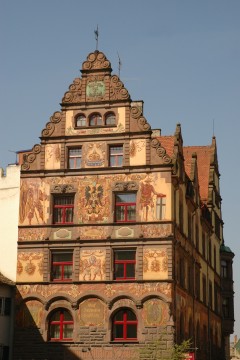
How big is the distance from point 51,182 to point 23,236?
341 centimetres

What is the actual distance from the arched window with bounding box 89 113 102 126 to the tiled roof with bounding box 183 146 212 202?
41.0 ft

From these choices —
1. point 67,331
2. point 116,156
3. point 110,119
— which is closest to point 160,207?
point 116,156

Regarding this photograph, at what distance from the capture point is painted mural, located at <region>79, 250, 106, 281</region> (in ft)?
133

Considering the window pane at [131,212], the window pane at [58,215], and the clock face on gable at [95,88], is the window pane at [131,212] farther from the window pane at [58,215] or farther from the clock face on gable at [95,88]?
the clock face on gable at [95,88]

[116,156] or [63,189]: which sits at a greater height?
[116,156]

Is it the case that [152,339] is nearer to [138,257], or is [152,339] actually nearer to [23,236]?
[138,257]

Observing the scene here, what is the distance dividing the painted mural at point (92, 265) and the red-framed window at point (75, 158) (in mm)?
4998

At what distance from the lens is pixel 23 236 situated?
41969 mm

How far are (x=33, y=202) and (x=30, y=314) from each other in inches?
245

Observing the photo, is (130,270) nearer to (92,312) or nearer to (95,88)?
(92,312)

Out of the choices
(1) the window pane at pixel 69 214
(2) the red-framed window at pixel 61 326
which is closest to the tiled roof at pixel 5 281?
(2) the red-framed window at pixel 61 326

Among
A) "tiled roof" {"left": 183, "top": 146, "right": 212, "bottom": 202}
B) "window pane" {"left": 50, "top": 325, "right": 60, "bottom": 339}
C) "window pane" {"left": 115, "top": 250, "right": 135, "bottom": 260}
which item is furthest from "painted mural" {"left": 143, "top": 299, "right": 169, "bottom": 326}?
"tiled roof" {"left": 183, "top": 146, "right": 212, "bottom": 202}

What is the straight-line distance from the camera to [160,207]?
133 feet

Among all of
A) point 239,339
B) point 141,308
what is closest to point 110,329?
point 141,308
